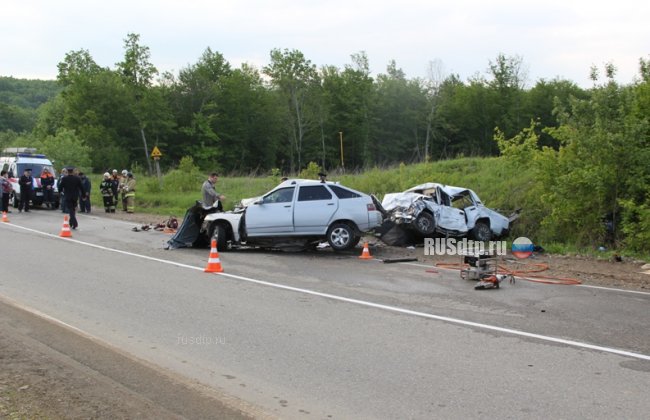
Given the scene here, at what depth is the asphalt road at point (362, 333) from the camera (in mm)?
5270

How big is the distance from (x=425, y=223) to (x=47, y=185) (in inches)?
754

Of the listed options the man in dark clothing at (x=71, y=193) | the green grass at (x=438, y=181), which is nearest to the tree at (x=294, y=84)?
the green grass at (x=438, y=181)

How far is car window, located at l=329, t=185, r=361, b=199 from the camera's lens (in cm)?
1523

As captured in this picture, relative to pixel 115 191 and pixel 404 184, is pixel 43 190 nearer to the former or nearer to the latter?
pixel 115 191

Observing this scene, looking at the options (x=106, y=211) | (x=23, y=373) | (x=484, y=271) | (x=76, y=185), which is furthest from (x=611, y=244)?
(x=106, y=211)

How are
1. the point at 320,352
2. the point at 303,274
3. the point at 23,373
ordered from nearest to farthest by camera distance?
1. the point at 23,373
2. the point at 320,352
3. the point at 303,274

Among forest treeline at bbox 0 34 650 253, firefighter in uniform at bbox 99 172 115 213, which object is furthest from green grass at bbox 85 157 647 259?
forest treeline at bbox 0 34 650 253

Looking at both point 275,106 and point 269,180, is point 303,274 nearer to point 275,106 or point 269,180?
point 269,180

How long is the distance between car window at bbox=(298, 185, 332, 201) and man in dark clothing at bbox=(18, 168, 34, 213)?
52.5ft

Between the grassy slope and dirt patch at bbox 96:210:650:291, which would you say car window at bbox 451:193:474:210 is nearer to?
dirt patch at bbox 96:210:650:291

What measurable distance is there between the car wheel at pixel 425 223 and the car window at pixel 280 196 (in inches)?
143

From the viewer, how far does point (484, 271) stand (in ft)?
36.7

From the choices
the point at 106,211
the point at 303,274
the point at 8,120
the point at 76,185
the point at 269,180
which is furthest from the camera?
the point at 8,120

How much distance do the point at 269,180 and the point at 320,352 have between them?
77.1ft
